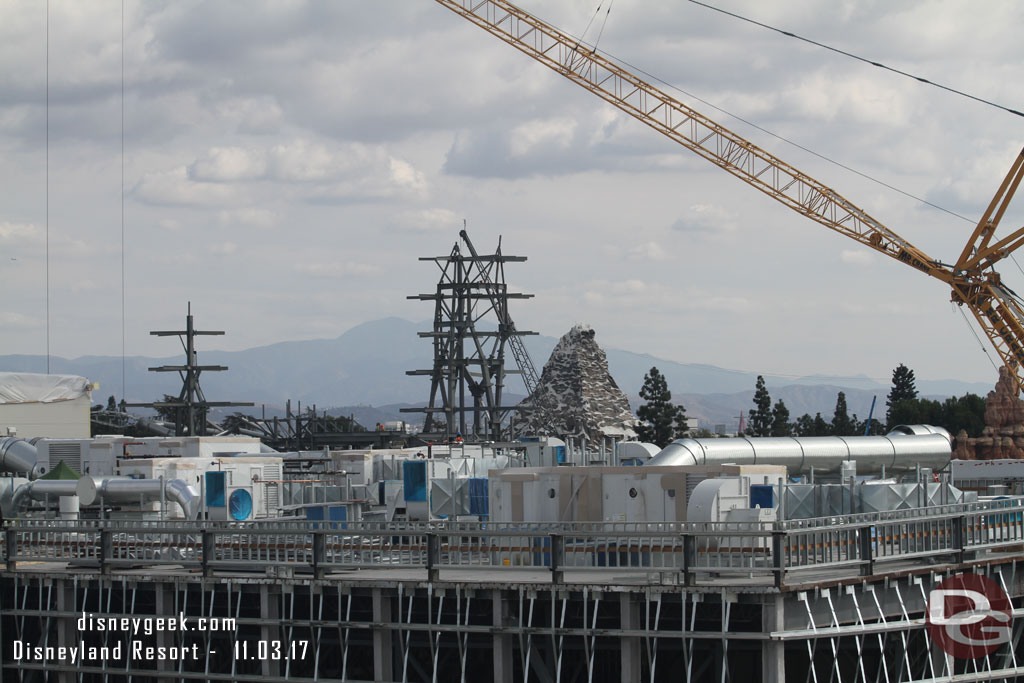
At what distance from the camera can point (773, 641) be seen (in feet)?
85.5

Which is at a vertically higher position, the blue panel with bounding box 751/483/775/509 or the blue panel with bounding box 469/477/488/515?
the blue panel with bounding box 751/483/775/509

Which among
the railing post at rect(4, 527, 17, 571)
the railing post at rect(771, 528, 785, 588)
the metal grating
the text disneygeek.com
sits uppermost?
the metal grating

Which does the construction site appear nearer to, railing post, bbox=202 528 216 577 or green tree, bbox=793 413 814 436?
railing post, bbox=202 528 216 577

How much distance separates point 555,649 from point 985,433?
80953mm

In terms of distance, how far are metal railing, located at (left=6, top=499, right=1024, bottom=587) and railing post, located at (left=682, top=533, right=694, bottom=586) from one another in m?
0.03

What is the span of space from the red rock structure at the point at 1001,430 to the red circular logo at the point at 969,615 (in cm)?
6877

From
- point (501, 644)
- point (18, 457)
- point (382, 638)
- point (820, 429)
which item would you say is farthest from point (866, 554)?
point (820, 429)

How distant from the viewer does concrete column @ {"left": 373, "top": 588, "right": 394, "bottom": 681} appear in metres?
29.6

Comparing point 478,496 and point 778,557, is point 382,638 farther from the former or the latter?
point 478,496

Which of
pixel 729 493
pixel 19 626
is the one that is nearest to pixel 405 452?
pixel 19 626

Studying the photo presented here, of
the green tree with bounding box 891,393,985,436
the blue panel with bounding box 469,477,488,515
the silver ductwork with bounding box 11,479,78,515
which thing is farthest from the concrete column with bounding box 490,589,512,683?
the green tree with bounding box 891,393,985,436

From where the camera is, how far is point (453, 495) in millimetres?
40750

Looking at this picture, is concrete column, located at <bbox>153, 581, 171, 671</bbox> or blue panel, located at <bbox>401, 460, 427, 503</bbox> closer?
concrete column, located at <bbox>153, 581, 171, 671</bbox>

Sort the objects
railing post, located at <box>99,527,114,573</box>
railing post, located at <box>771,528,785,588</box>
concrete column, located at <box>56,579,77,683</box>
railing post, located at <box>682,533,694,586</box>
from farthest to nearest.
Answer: concrete column, located at <box>56,579,77,683</box>
railing post, located at <box>99,527,114,573</box>
railing post, located at <box>682,533,694,586</box>
railing post, located at <box>771,528,785,588</box>
